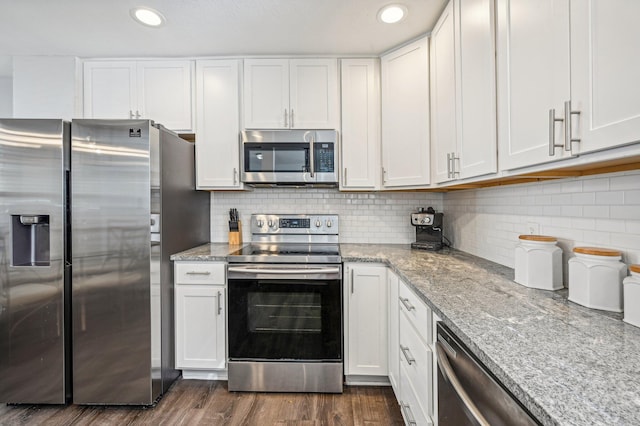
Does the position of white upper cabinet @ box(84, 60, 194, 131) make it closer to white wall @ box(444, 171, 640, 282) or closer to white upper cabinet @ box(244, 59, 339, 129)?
white upper cabinet @ box(244, 59, 339, 129)

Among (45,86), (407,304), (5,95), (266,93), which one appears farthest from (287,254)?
(5,95)

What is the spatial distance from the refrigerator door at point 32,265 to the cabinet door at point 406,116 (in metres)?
2.12

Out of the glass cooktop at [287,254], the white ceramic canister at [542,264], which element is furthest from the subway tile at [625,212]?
the glass cooktop at [287,254]

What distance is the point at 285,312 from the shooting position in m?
1.97

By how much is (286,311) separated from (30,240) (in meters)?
1.66

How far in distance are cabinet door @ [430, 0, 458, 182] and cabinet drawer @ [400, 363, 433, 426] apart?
1.12 m

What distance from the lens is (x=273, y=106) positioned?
2.34 m

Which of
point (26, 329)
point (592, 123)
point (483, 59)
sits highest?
point (483, 59)

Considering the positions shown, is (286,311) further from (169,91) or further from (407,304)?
(169,91)

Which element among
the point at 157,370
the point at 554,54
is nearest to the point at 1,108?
the point at 157,370

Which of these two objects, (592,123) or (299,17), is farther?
(299,17)

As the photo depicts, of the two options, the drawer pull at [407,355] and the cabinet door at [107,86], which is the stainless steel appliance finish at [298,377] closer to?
the drawer pull at [407,355]

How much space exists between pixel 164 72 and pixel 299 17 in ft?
4.00

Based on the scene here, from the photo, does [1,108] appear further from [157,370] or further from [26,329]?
[157,370]
